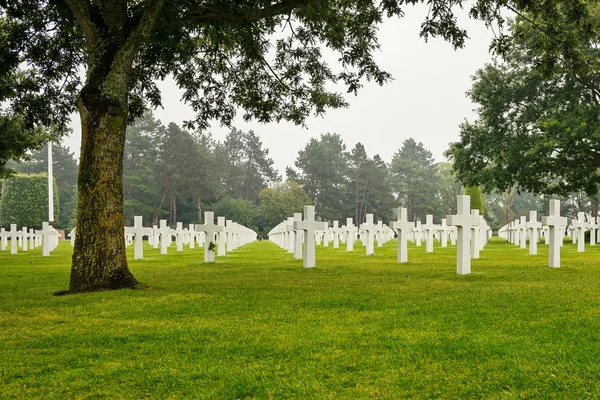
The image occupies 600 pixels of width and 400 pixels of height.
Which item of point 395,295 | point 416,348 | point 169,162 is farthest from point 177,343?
point 169,162

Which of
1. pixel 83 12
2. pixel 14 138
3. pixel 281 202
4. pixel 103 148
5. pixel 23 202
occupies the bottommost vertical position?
pixel 23 202

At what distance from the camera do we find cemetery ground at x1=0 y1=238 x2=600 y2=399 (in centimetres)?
391

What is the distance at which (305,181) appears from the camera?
81.8 meters

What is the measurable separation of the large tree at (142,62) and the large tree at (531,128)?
13.4m

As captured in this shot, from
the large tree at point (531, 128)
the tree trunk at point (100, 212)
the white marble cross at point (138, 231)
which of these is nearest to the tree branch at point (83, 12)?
the tree trunk at point (100, 212)

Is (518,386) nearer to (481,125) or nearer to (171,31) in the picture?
(171,31)

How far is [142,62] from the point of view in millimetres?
13328

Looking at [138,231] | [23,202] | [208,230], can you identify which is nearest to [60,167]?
[23,202]

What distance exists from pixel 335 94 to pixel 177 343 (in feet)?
38.8

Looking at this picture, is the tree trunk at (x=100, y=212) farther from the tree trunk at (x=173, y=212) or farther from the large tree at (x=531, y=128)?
the tree trunk at (x=173, y=212)

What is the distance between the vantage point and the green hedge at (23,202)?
62531 mm

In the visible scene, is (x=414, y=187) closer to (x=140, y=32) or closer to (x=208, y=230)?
(x=208, y=230)

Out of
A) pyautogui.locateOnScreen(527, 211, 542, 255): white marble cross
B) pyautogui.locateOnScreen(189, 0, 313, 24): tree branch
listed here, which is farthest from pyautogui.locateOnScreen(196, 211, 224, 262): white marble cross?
pyautogui.locateOnScreen(527, 211, 542, 255): white marble cross

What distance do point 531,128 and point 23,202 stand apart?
2220 inches
